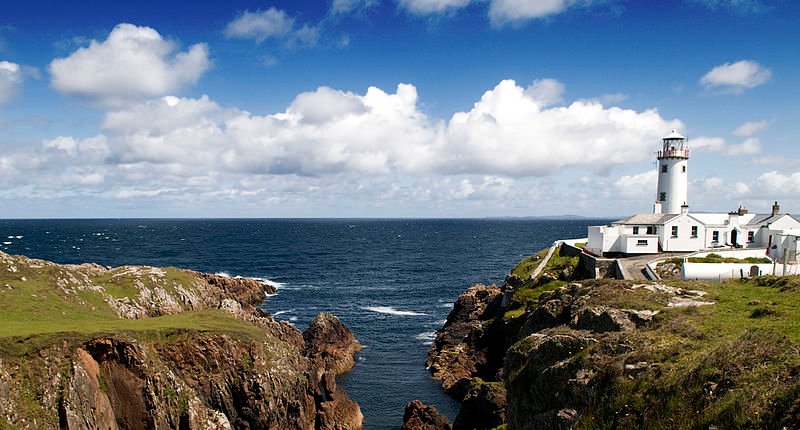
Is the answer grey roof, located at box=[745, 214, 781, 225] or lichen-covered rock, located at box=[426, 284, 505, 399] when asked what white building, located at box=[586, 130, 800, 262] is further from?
lichen-covered rock, located at box=[426, 284, 505, 399]

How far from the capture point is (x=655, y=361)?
57.2 ft

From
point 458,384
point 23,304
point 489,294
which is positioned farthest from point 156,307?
point 489,294

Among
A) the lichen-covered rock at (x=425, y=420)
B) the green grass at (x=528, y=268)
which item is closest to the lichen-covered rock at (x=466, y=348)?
the green grass at (x=528, y=268)

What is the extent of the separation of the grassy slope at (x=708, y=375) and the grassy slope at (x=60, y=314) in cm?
2473

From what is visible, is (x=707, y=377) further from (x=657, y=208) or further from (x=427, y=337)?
(x=657, y=208)

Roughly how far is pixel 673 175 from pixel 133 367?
59.6 m

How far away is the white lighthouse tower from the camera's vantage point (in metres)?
62.6

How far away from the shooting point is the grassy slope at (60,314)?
2892 centimetres

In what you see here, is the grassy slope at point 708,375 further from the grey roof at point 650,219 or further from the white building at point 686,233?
the grey roof at point 650,219

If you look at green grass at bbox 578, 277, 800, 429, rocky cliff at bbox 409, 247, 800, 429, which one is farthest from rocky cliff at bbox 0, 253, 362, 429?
green grass at bbox 578, 277, 800, 429

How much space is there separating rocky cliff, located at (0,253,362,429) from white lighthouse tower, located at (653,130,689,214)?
146 feet

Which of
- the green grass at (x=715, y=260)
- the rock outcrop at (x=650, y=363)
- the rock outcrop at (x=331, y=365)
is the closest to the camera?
the rock outcrop at (x=650, y=363)

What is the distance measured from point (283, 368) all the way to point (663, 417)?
25483mm

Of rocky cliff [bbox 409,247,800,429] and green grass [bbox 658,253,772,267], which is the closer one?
rocky cliff [bbox 409,247,800,429]
